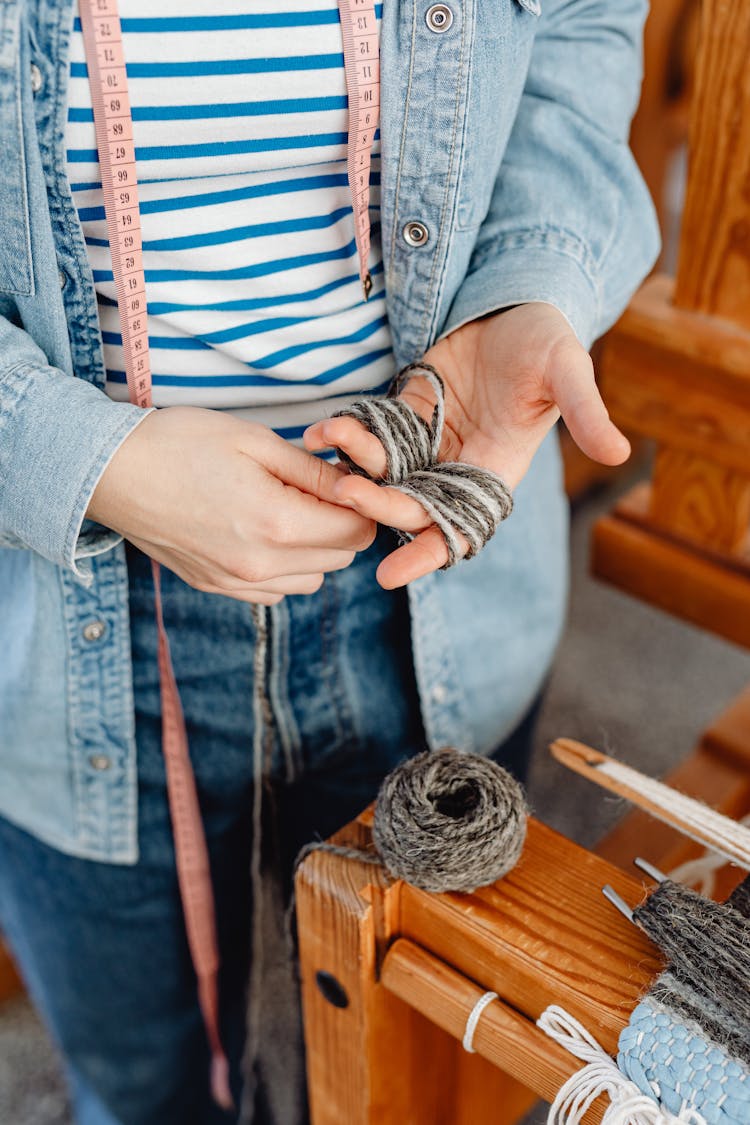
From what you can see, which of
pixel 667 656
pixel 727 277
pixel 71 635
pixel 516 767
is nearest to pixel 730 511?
pixel 727 277

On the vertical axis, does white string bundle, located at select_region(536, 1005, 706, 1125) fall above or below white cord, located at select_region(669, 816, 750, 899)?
above

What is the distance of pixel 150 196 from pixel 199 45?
0.32 feet

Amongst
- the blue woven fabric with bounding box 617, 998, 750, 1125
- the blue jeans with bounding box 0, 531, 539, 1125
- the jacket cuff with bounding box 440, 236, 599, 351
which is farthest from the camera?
the blue jeans with bounding box 0, 531, 539, 1125

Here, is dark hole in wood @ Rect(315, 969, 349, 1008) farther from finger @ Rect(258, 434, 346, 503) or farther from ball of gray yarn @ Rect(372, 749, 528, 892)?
finger @ Rect(258, 434, 346, 503)

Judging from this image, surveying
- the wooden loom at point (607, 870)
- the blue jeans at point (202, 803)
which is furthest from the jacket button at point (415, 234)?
the wooden loom at point (607, 870)

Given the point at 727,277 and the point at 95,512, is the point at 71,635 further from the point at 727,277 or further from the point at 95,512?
the point at 727,277

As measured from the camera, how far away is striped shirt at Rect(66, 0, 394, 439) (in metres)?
0.61

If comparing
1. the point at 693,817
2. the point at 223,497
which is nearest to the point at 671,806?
the point at 693,817

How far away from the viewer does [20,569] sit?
796 millimetres

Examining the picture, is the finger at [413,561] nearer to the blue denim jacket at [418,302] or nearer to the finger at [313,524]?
the finger at [313,524]

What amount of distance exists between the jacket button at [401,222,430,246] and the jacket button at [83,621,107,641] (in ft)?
1.23

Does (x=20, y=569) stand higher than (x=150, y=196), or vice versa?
(x=150, y=196)

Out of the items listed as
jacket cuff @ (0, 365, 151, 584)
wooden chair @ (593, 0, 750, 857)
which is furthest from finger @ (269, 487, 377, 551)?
wooden chair @ (593, 0, 750, 857)

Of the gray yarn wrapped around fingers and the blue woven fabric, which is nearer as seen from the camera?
the blue woven fabric
